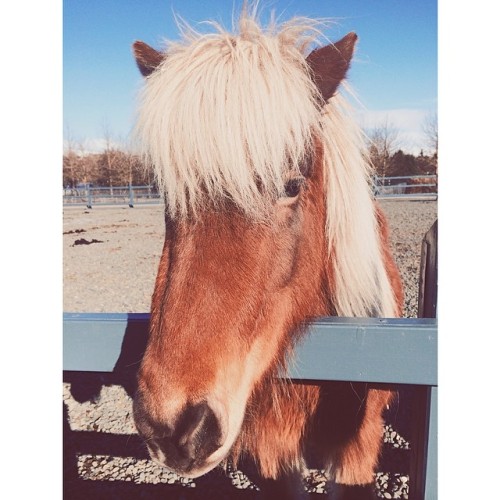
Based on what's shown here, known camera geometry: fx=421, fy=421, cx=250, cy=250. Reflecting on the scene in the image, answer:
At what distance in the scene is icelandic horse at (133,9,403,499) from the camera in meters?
0.84

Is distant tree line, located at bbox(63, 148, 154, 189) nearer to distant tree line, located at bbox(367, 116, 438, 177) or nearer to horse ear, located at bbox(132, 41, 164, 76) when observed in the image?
horse ear, located at bbox(132, 41, 164, 76)

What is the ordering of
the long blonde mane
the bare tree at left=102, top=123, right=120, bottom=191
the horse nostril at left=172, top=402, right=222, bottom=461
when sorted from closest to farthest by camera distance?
the horse nostril at left=172, top=402, right=222, bottom=461 → the long blonde mane → the bare tree at left=102, top=123, right=120, bottom=191

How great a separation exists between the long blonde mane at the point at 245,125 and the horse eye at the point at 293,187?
26 millimetres

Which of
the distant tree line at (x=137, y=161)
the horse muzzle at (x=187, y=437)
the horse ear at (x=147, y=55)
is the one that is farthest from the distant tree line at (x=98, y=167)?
the horse muzzle at (x=187, y=437)

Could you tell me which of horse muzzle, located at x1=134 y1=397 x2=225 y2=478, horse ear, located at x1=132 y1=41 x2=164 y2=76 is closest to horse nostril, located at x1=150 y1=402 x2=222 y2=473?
horse muzzle, located at x1=134 y1=397 x2=225 y2=478

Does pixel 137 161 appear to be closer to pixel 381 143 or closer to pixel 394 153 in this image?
pixel 381 143

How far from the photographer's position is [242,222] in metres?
0.93

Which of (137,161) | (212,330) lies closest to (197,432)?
(212,330)

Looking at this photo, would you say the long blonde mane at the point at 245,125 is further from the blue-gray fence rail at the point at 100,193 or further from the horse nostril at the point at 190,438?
the horse nostril at the point at 190,438

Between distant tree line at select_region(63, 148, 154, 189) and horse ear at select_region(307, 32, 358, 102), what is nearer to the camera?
horse ear at select_region(307, 32, 358, 102)

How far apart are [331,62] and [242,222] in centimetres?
49

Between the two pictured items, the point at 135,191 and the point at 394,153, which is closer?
the point at 394,153

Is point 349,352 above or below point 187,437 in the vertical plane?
above
